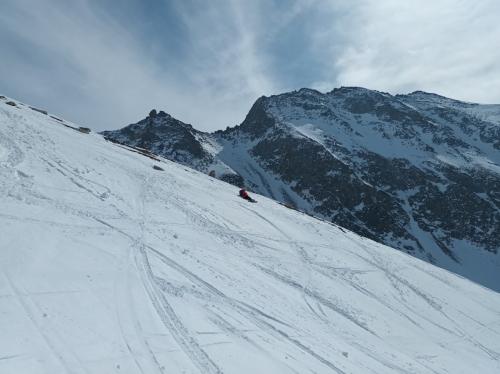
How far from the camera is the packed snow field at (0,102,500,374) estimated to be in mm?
11234

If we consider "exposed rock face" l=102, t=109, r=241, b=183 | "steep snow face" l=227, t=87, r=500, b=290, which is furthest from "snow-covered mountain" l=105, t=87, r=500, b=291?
"exposed rock face" l=102, t=109, r=241, b=183

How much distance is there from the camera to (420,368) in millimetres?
16625

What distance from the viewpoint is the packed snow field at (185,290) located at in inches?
442

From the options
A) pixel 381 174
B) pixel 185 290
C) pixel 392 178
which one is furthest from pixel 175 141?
pixel 185 290

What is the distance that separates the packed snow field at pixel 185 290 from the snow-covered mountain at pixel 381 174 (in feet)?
308

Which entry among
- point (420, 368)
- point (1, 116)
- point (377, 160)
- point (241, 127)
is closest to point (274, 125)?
point (241, 127)

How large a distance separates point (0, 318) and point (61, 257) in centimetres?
429

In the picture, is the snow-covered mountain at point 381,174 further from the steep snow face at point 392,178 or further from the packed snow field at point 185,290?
the packed snow field at point 185,290

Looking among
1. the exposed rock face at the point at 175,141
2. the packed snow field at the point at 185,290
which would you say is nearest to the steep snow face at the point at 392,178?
the exposed rock face at the point at 175,141

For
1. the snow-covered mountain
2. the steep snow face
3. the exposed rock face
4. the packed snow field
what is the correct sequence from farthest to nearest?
the exposed rock face, the snow-covered mountain, the steep snow face, the packed snow field

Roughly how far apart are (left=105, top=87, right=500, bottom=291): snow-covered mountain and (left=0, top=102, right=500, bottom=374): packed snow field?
94.0 metres

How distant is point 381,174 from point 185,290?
489 ft

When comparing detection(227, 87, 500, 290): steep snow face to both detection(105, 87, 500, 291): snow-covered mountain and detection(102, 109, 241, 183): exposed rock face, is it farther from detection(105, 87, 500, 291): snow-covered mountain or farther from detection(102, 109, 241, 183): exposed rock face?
detection(102, 109, 241, 183): exposed rock face

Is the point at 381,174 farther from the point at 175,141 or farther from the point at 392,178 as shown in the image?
the point at 175,141
